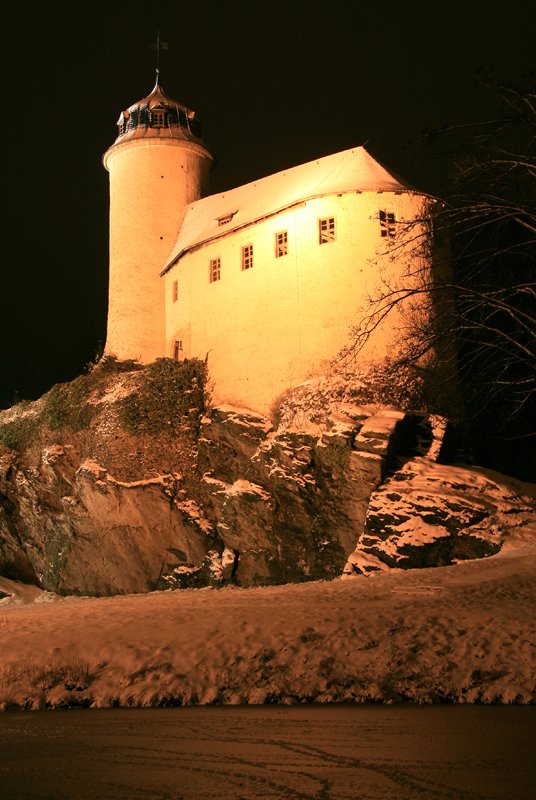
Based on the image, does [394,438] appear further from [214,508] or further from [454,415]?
[214,508]

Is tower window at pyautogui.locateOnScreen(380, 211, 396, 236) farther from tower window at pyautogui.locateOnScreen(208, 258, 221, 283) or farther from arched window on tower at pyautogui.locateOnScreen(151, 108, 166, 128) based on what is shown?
arched window on tower at pyautogui.locateOnScreen(151, 108, 166, 128)

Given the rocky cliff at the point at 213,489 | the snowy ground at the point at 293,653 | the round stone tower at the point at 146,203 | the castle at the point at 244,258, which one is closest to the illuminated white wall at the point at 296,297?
the castle at the point at 244,258

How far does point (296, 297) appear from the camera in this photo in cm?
2862

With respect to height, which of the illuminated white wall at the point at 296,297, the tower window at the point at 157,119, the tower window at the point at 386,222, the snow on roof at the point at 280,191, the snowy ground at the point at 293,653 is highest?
the tower window at the point at 157,119

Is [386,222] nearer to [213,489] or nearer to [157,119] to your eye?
[213,489]

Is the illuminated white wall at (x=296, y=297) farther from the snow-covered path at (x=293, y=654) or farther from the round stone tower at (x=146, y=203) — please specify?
the snow-covered path at (x=293, y=654)

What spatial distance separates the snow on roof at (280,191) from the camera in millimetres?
29484

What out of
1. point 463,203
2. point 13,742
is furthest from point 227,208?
point 13,742

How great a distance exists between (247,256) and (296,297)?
3.50 metres

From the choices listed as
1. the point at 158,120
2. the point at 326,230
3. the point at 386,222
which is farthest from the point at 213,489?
the point at 158,120

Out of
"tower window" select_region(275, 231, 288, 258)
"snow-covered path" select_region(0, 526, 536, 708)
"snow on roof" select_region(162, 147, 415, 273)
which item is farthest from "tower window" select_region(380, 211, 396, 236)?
"snow-covered path" select_region(0, 526, 536, 708)

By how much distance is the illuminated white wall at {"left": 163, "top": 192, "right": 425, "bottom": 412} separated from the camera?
Answer: 2786 centimetres

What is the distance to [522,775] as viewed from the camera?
6.17 m

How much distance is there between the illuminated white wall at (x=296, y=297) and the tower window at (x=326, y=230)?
0.49 feet
